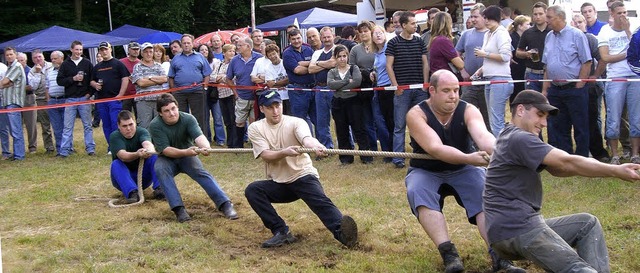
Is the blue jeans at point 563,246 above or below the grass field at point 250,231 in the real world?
above

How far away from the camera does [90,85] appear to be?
41.5 feet

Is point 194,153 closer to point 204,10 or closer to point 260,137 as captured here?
point 260,137

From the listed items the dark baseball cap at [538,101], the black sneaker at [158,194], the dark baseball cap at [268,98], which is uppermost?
the dark baseball cap at [538,101]

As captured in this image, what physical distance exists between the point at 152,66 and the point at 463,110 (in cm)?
755

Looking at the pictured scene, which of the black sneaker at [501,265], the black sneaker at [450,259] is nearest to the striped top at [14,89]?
the black sneaker at [450,259]

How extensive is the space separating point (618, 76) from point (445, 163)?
4015mm

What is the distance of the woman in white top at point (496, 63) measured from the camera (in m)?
9.08

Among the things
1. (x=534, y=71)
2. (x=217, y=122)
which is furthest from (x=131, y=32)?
(x=534, y=71)

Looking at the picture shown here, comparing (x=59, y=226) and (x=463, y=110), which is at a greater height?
(x=463, y=110)

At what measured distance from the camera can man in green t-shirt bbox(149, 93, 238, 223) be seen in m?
7.59

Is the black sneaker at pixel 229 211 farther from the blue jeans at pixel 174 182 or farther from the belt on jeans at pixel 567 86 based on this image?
the belt on jeans at pixel 567 86

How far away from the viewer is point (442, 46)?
9219 mm

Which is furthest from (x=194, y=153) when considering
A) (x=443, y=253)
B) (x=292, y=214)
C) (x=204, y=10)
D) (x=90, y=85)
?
(x=204, y=10)

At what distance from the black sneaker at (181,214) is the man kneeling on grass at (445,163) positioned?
266 centimetres
